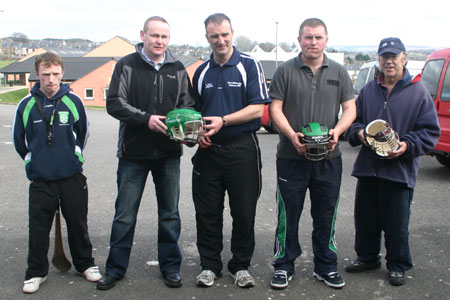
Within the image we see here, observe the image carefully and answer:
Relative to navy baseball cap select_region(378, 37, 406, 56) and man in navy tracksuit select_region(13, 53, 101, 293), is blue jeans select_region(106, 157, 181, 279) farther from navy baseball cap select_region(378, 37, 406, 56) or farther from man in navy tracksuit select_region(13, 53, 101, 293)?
navy baseball cap select_region(378, 37, 406, 56)

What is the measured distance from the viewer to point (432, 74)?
31.2 feet

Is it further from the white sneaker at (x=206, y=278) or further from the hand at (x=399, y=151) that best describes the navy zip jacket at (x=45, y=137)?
the hand at (x=399, y=151)

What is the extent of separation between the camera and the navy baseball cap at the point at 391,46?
435 centimetres

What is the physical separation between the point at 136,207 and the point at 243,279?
115 centimetres

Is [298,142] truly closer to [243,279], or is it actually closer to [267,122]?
[243,279]

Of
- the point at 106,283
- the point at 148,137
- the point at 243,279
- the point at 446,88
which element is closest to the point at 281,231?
the point at 243,279

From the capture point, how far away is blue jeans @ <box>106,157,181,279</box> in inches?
174

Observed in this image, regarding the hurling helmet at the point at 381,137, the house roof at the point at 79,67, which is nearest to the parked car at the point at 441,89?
the hurling helmet at the point at 381,137

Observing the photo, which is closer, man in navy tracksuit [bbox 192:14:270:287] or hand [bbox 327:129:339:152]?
hand [bbox 327:129:339:152]

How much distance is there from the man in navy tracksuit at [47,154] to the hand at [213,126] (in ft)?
3.94

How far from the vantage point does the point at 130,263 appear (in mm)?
4859

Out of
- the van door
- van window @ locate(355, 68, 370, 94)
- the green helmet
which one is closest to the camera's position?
the green helmet

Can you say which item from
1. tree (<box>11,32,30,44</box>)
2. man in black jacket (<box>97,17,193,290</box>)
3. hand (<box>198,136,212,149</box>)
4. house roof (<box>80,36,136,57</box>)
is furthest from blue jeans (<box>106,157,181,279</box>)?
tree (<box>11,32,30,44</box>)

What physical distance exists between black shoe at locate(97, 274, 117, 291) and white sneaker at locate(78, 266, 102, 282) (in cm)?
13
